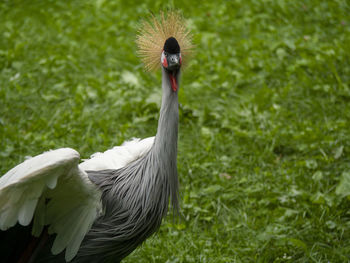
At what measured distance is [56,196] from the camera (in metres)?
2.49

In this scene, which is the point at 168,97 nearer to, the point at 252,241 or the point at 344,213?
the point at 252,241

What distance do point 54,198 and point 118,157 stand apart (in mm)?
698

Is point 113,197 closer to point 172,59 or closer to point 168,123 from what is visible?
point 168,123

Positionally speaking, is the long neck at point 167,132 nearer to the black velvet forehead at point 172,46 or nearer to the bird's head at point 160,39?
the black velvet forehead at point 172,46

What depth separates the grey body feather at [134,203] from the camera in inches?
106

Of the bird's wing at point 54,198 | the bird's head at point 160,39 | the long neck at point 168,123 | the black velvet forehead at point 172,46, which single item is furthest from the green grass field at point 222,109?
the bird's wing at point 54,198

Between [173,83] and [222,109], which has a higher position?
[173,83]

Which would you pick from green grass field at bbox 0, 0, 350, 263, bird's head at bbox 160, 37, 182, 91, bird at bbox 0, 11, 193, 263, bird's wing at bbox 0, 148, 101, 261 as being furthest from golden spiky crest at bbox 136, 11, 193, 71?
bird's wing at bbox 0, 148, 101, 261

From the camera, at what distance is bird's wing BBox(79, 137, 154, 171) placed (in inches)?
117

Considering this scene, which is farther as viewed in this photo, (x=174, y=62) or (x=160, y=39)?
(x=160, y=39)

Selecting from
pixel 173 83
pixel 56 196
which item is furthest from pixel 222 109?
pixel 56 196

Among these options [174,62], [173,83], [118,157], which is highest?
[174,62]

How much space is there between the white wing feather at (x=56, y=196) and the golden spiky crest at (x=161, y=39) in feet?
1.87

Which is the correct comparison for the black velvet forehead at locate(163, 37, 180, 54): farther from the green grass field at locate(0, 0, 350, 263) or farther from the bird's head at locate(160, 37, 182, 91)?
the green grass field at locate(0, 0, 350, 263)
